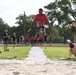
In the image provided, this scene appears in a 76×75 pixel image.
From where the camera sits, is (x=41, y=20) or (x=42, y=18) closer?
(x=42, y=18)

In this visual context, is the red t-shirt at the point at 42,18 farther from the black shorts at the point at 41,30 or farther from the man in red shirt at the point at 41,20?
the black shorts at the point at 41,30

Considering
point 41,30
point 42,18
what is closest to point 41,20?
point 42,18

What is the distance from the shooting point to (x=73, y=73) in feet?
35.6

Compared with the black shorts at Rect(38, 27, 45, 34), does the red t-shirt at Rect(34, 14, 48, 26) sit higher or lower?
higher

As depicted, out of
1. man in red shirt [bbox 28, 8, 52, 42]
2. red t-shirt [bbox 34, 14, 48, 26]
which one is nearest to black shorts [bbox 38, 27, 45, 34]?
man in red shirt [bbox 28, 8, 52, 42]

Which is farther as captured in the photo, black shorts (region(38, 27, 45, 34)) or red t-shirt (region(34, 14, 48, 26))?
black shorts (region(38, 27, 45, 34))

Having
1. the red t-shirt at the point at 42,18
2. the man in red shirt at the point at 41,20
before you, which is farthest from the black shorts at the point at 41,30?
the red t-shirt at the point at 42,18

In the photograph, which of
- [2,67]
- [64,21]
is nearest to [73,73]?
[2,67]

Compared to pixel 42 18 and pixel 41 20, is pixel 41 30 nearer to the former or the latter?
pixel 41 20

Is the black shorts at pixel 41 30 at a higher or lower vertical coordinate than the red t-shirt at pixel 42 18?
lower

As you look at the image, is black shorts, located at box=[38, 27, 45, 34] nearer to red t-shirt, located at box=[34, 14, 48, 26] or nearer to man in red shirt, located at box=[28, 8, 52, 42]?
man in red shirt, located at box=[28, 8, 52, 42]

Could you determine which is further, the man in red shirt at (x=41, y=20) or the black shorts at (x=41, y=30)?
the black shorts at (x=41, y=30)

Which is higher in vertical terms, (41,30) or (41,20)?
(41,20)

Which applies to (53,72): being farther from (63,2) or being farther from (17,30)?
(17,30)
